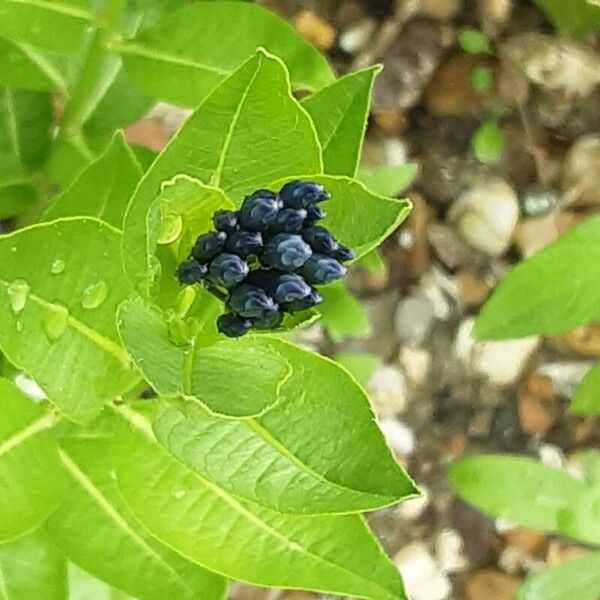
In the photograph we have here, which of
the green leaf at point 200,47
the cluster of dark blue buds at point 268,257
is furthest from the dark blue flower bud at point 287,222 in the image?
the green leaf at point 200,47

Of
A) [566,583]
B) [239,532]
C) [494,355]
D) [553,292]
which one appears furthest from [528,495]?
[239,532]

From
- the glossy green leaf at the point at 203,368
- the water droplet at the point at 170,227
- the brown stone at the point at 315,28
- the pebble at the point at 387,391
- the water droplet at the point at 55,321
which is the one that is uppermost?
the water droplet at the point at 170,227

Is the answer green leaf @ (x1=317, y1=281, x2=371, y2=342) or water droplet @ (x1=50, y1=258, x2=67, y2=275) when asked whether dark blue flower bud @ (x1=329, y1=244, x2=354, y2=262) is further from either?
green leaf @ (x1=317, y1=281, x2=371, y2=342)

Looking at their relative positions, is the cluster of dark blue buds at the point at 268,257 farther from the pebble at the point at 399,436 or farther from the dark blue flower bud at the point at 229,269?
the pebble at the point at 399,436

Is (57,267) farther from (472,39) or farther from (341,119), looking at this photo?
(472,39)

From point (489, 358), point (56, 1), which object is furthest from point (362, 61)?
point (56, 1)

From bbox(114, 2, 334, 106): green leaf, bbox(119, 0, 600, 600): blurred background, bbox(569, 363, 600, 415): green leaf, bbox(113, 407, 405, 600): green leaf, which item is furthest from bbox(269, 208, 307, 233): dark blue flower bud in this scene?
bbox(119, 0, 600, 600): blurred background

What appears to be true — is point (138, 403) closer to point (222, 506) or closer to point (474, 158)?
point (222, 506)
